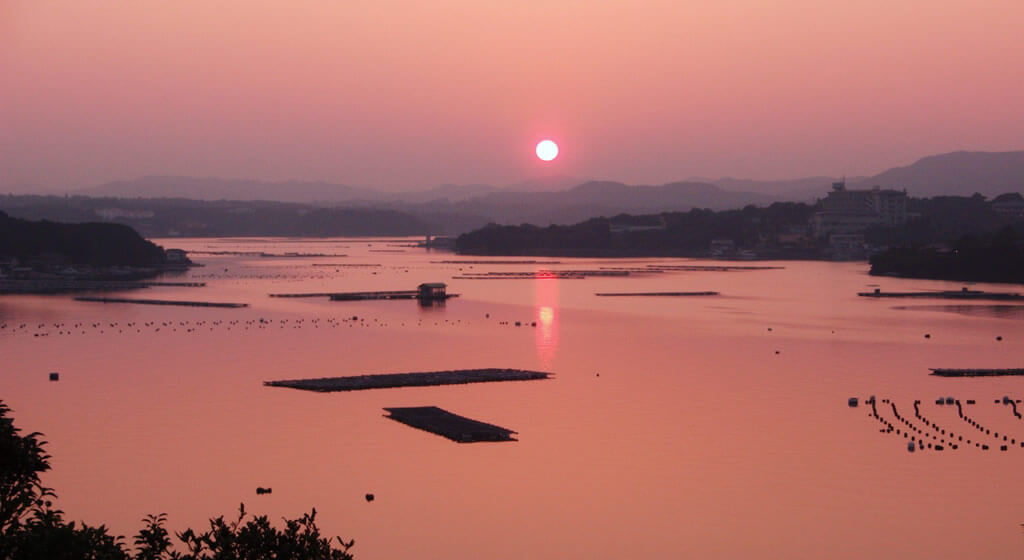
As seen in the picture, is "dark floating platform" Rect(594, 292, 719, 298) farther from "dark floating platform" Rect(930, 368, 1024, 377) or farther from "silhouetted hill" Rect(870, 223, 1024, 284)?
"dark floating platform" Rect(930, 368, 1024, 377)

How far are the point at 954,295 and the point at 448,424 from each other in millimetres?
37392

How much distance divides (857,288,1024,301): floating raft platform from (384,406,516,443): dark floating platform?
1336 inches

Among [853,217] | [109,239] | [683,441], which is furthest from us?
[853,217]

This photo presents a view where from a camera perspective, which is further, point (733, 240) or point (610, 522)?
point (733, 240)

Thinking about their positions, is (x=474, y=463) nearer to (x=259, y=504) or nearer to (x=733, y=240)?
(x=259, y=504)

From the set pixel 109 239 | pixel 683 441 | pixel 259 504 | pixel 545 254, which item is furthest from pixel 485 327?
pixel 545 254

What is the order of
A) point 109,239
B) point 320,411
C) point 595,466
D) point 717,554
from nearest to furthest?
point 717,554 → point 595,466 → point 320,411 → point 109,239

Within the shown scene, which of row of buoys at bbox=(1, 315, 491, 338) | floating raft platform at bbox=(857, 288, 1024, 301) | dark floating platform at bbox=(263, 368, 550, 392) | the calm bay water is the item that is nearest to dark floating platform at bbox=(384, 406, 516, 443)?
the calm bay water

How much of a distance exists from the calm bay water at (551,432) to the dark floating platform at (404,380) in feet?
1.86

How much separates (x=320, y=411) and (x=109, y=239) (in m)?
50.8

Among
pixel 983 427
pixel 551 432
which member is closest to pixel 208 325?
pixel 551 432

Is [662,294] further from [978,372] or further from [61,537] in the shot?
[61,537]

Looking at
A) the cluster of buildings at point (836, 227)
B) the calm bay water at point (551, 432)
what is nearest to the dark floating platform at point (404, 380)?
the calm bay water at point (551, 432)

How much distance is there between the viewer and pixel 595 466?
17.9 metres
